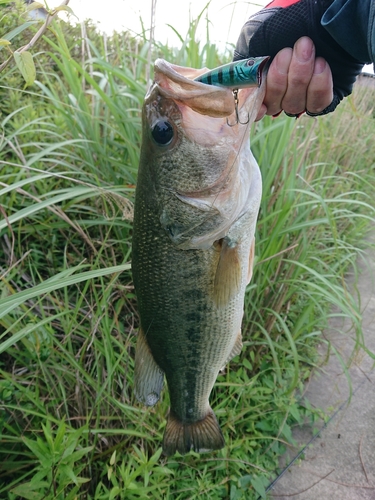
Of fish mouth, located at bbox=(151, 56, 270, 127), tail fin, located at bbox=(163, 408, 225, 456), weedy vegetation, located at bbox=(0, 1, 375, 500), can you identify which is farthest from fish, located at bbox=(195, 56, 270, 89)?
tail fin, located at bbox=(163, 408, 225, 456)

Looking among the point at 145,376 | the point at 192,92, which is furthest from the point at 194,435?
the point at 192,92

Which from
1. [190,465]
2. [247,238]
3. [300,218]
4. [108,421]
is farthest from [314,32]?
[190,465]

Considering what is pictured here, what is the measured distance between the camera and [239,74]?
2.97ft

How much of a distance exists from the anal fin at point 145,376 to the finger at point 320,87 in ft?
3.11

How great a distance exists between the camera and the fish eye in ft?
3.65

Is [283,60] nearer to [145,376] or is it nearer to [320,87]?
[320,87]

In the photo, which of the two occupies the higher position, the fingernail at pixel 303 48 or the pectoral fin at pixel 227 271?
the fingernail at pixel 303 48

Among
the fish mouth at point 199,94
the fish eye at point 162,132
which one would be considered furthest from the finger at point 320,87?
the fish eye at point 162,132

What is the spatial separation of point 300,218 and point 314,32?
1254mm

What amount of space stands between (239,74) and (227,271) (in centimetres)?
59

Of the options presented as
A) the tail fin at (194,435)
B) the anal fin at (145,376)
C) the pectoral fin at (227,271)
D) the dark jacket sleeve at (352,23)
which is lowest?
the tail fin at (194,435)

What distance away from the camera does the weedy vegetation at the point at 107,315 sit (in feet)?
5.02

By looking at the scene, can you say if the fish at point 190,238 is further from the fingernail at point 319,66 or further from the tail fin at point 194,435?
the fingernail at point 319,66

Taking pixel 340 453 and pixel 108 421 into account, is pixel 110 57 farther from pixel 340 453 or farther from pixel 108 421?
pixel 340 453
